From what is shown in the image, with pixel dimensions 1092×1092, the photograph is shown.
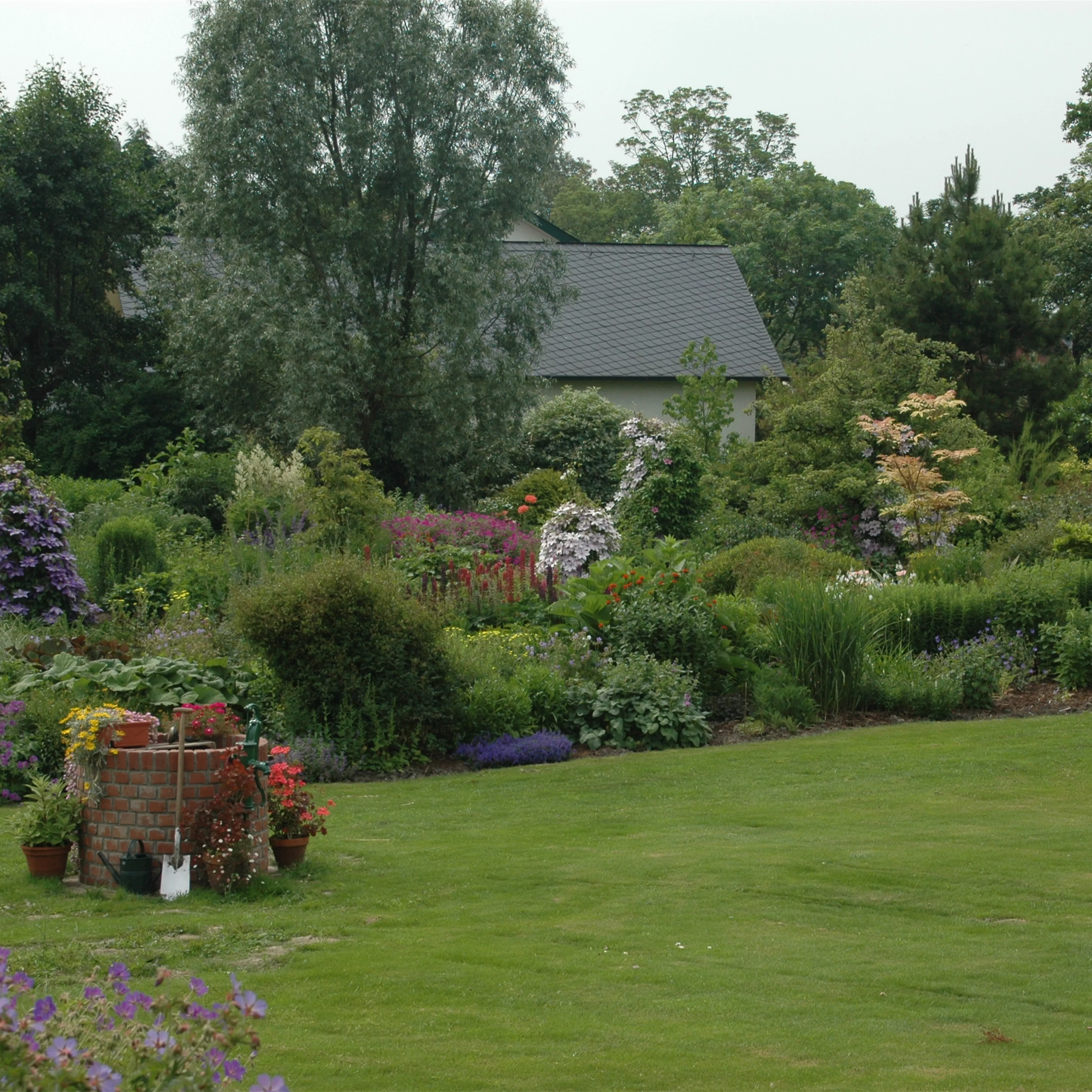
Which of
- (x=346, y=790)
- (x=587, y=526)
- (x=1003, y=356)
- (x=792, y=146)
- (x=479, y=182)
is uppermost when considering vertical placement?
(x=792, y=146)

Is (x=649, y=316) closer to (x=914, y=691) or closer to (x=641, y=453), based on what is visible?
(x=641, y=453)

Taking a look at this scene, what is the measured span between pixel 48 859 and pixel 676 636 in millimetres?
6579

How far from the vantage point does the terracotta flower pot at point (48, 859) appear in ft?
21.5

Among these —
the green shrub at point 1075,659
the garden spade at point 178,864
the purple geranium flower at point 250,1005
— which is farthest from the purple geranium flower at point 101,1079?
the green shrub at point 1075,659

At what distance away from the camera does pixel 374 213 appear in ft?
71.0

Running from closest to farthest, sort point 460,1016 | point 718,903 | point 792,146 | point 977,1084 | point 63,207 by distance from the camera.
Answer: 1. point 977,1084
2. point 460,1016
3. point 718,903
4. point 63,207
5. point 792,146

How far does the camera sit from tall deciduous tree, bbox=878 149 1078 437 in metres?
25.2

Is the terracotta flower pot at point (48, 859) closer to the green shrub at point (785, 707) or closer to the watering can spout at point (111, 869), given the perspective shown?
the watering can spout at point (111, 869)

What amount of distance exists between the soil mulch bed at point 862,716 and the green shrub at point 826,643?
231 millimetres

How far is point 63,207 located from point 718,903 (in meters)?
23.0

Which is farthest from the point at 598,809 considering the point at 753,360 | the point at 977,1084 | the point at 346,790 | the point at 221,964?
the point at 753,360

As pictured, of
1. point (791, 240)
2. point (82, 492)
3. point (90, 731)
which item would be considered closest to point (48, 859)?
point (90, 731)

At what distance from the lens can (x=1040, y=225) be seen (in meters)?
31.5

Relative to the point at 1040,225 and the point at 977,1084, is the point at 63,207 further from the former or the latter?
the point at 977,1084
